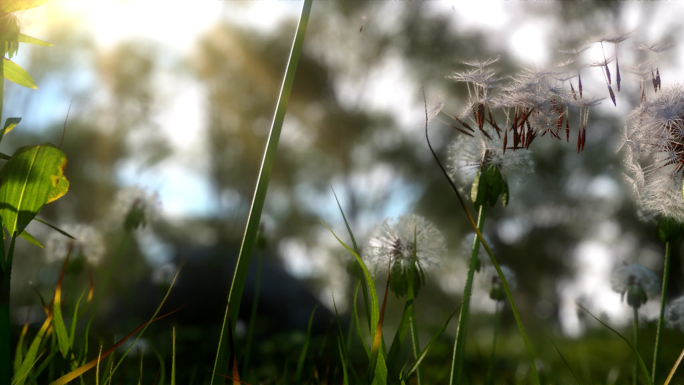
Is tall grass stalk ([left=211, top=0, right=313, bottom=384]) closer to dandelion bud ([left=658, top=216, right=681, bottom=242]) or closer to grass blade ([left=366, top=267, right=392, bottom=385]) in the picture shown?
grass blade ([left=366, top=267, right=392, bottom=385])

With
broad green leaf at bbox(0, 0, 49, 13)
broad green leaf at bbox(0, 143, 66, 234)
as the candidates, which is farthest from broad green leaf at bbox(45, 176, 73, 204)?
broad green leaf at bbox(0, 0, 49, 13)

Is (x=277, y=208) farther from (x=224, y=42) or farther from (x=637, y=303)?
(x=637, y=303)

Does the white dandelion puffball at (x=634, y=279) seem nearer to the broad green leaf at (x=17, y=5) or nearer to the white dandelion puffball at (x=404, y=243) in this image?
the white dandelion puffball at (x=404, y=243)

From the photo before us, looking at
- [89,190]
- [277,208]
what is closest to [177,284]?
[277,208]

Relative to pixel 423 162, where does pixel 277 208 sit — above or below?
below

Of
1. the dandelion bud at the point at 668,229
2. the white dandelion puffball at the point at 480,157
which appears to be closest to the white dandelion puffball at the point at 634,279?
the dandelion bud at the point at 668,229
